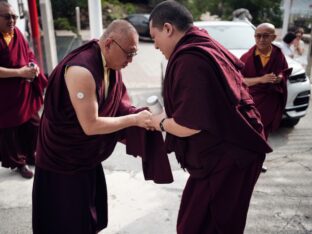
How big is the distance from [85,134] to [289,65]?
12.4 ft

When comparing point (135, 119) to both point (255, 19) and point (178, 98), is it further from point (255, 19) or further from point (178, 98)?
point (255, 19)

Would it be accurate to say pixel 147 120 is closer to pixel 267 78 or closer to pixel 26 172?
pixel 267 78

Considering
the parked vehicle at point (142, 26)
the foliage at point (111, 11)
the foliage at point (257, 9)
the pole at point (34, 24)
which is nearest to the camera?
the pole at point (34, 24)

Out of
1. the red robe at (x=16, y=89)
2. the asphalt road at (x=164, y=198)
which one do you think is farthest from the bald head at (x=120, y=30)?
the red robe at (x=16, y=89)

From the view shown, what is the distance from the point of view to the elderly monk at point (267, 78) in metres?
3.66

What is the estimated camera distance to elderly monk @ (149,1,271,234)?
5.74 ft

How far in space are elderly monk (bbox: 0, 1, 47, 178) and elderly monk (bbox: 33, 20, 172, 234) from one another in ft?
4.49

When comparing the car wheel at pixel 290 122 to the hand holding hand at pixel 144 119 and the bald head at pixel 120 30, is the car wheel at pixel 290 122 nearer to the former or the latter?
the hand holding hand at pixel 144 119

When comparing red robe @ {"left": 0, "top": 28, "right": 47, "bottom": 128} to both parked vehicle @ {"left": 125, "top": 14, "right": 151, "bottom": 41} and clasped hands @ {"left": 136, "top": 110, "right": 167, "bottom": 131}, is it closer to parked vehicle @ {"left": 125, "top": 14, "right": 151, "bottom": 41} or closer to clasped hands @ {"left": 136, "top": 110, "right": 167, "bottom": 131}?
clasped hands @ {"left": 136, "top": 110, "right": 167, "bottom": 131}

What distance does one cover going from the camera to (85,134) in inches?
83.4

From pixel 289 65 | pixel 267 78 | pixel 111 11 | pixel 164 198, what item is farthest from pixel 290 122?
pixel 111 11

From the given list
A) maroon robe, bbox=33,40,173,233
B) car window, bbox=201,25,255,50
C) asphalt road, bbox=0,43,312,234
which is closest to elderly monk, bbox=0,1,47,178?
asphalt road, bbox=0,43,312,234

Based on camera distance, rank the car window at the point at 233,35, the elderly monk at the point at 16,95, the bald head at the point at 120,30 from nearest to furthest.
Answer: the bald head at the point at 120,30 → the elderly monk at the point at 16,95 → the car window at the point at 233,35

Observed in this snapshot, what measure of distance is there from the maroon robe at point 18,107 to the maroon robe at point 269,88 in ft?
7.25
